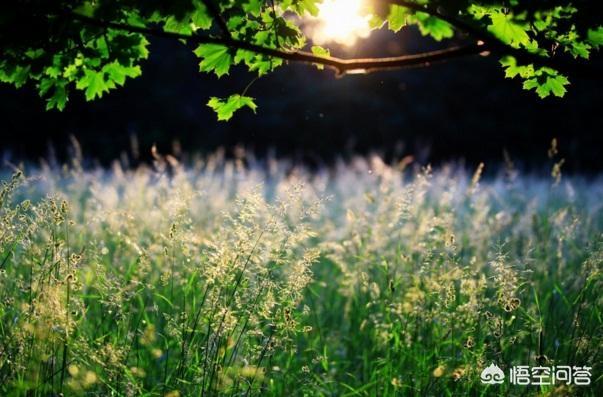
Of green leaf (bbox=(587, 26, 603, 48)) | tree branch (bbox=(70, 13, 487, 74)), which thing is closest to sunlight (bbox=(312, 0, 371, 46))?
tree branch (bbox=(70, 13, 487, 74))

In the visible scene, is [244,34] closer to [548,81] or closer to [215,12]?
[215,12]

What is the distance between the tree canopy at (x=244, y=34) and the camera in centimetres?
187

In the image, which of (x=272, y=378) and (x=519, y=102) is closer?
(x=272, y=378)

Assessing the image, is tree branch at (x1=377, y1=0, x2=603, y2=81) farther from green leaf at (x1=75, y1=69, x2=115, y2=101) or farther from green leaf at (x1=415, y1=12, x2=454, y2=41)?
green leaf at (x1=75, y1=69, x2=115, y2=101)

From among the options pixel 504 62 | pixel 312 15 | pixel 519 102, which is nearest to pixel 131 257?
pixel 312 15

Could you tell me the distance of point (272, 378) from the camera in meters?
2.71

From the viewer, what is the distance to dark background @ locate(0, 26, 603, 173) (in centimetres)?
1684

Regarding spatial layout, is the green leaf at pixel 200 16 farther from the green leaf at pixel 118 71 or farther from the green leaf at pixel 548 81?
the green leaf at pixel 548 81

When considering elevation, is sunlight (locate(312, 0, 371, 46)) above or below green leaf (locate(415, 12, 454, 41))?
above

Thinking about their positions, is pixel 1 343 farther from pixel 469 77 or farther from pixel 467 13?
pixel 469 77

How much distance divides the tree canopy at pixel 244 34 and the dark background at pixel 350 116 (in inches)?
562

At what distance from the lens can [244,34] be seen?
228cm

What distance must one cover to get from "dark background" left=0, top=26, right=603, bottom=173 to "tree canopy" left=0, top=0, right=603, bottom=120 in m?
14.3

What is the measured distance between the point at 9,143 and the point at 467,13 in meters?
16.2
